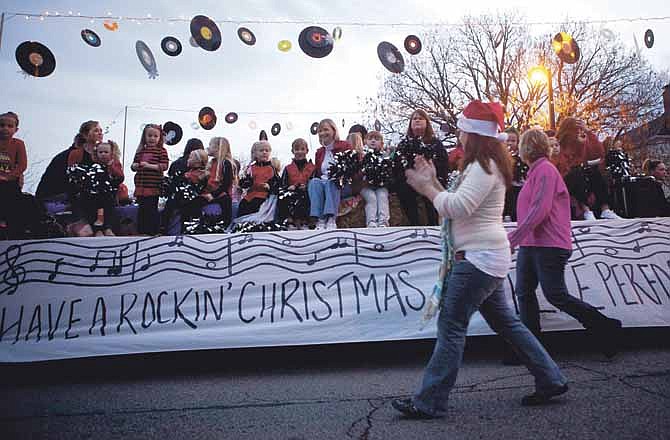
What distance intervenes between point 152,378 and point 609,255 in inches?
170

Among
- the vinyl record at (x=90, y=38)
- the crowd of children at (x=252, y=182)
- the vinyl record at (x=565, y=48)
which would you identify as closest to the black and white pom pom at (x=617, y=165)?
the crowd of children at (x=252, y=182)

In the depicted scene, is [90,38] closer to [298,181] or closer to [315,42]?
[315,42]

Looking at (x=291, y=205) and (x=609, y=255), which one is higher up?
(x=291, y=205)

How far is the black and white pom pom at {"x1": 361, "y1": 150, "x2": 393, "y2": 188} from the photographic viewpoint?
635cm

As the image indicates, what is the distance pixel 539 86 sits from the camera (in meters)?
27.0

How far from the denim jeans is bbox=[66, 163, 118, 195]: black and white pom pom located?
4399mm

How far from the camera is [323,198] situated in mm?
6410

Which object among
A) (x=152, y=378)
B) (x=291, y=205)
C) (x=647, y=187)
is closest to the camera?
(x=152, y=378)

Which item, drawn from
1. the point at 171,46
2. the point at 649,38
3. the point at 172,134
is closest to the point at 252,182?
the point at 171,46

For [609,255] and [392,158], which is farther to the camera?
[392,158]

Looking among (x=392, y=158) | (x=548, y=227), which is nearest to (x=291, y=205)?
(x=392, y=158)

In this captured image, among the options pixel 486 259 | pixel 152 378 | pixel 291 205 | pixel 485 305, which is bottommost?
pixel 152 378

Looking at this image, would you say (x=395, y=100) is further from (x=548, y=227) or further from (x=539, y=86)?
(x=548, y=227)

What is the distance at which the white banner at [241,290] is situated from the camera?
4.66 m
